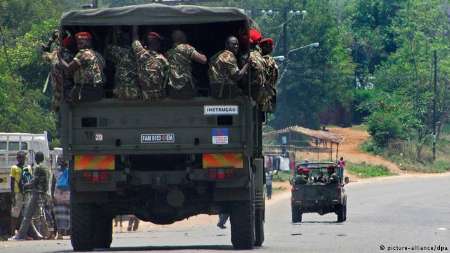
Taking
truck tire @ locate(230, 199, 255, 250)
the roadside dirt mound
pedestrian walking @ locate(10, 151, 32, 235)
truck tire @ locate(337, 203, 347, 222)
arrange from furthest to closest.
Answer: the roadside dirt mound
truck tire @ locate(337, 203, 347, 222)
pedestrian walking @ locate(10, 151, 32, 235)
truck tire @ locate(230, 199, 255, 250)

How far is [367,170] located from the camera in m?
77.9

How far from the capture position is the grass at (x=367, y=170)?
249ft

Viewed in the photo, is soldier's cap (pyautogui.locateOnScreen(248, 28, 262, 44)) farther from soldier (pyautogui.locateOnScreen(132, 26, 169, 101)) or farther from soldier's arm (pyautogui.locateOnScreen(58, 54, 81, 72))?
soldier's arm (pyautogui.locateOnScreen(58, 54, 81, 72))

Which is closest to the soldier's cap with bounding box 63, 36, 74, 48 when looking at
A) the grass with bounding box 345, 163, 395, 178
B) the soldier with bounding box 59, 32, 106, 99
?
the soldier with bounding box 59, 32, 106, 99

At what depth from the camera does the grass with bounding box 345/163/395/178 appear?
75.9m

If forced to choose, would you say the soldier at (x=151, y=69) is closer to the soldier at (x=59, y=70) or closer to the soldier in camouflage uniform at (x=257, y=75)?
the soldier at (x=59, y=70)

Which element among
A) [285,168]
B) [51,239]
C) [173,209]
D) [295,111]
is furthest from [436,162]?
[173,209]

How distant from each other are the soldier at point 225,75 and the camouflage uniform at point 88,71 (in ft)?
4.85

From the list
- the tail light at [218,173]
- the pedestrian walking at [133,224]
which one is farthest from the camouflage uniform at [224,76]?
the pedestrian walking at [133,224]

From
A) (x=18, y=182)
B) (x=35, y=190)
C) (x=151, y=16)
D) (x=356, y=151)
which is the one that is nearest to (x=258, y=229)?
(x=151, y=16)

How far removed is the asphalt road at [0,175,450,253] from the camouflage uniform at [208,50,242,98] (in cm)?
234

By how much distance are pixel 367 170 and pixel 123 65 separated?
60962 millimetres

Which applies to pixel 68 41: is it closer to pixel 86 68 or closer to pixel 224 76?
pixel 86 68

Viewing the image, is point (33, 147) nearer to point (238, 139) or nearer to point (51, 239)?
point (51, 239)
